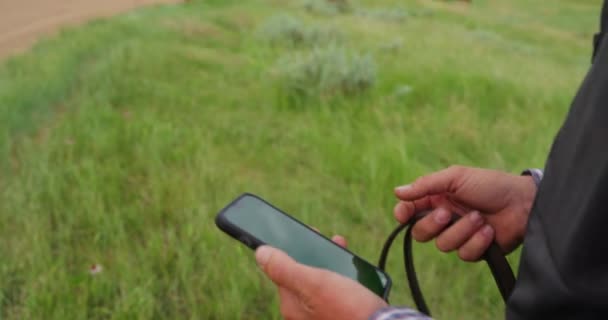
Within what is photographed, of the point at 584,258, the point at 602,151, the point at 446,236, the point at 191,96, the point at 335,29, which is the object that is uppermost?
the point at 602,151

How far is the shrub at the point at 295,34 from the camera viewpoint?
4.64 metres

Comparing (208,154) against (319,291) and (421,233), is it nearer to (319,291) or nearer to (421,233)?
(421,233)

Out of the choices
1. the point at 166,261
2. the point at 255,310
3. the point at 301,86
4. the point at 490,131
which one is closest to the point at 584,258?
the point at 255,310

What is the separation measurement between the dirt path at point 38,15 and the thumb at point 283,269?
138 inches

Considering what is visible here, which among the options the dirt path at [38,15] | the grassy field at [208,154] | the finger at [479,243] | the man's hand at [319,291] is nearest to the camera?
the man's hand at [319,291]

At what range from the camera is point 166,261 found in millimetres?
1723

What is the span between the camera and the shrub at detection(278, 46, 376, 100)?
121 inches

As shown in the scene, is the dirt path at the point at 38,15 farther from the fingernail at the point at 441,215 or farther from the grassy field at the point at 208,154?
the fingernail at the point at 441,215

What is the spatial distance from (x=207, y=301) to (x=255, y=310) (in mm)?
137

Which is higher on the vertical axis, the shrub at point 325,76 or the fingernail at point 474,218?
the fingernail at point 474,218

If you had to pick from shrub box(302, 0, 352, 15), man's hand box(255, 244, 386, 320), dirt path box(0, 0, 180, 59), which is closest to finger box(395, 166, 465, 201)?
man's hand box(255, 244, 386, 320)

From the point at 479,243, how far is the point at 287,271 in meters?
0.45

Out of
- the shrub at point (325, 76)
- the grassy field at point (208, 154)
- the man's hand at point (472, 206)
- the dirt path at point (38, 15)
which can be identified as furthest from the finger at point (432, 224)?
the dirt path at point (38, 15)

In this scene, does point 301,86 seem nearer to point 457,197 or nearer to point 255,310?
point 255,310
